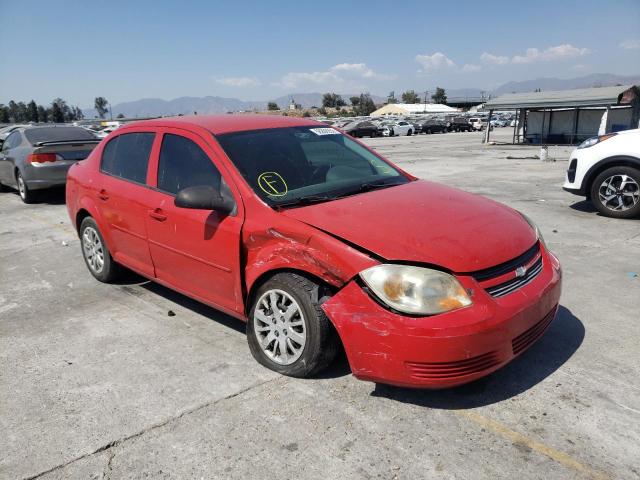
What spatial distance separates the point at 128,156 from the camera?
179 inches

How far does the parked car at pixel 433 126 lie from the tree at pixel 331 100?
93091 mm

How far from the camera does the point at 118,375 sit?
11.0 feet

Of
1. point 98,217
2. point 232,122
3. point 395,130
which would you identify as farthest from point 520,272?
point 395,130

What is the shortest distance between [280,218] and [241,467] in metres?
1.41

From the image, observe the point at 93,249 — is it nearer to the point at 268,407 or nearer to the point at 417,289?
the point at 268,407

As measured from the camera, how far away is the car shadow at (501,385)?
9.67 ft

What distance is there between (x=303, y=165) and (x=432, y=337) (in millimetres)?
1768

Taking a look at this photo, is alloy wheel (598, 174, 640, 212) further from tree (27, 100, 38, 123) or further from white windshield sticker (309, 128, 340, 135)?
tree (27, 100, 38, 123)

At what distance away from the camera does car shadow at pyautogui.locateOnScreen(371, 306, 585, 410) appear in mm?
2947

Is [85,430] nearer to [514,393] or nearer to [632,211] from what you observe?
[514,393]

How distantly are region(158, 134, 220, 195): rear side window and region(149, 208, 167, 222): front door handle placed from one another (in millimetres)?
A: 169

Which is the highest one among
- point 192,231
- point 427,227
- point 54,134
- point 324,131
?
point 324,131

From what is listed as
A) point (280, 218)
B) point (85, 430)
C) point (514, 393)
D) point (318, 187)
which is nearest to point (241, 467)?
point (85, 430)

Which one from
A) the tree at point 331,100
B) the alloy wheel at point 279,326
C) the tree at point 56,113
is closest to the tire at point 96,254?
the alloy wheel at point 279,326
